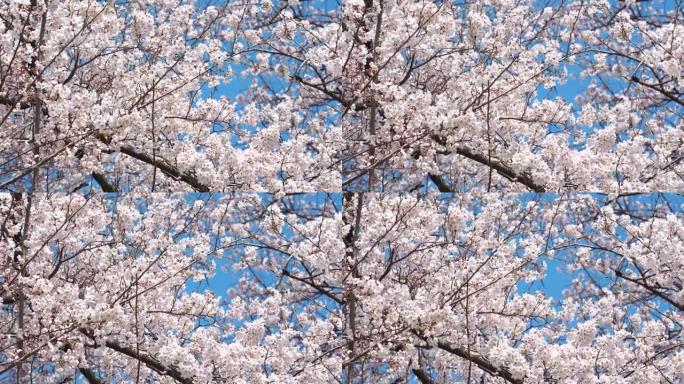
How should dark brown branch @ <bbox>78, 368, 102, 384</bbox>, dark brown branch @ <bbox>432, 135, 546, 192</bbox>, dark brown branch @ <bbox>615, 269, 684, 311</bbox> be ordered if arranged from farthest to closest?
dark brown branch @ <bbox>432, 135, 546, 192</bbox> < dark brown branch @ <bbox>615, 269, 684, 311</bbox> < dark brown branch @ <bbox>78, 368, 102, 384</bbox>

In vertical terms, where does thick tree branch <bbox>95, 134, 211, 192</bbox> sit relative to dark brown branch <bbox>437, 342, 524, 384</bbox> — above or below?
above

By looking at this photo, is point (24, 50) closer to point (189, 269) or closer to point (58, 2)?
point (58, 2)

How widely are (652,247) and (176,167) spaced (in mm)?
3117

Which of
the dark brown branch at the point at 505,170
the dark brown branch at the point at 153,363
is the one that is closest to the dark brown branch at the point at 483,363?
the dark brown branch at the point at 505,170

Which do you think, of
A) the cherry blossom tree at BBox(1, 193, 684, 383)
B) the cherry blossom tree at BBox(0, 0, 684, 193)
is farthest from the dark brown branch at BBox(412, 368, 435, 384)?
the cherry blossom tree at BBox(0, 0, 684, 193)

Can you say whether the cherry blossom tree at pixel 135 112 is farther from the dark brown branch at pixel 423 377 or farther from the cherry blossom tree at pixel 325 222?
the dark brown branch at pixel 423 377

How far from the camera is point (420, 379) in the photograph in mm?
6562

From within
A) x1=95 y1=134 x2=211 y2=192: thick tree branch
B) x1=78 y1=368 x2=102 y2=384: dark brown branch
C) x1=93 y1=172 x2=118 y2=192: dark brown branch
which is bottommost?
x1=78 y1=368 x2=102 y2=384: dark brown branch

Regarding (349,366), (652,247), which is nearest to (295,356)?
Answer: (349,366)

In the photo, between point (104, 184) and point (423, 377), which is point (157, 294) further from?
point (423, 377)

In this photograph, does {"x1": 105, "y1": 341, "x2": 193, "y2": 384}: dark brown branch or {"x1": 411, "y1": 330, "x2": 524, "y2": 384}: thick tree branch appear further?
{"x1": 411, "y1": 330, "x2": 524, "y2": 384}: thick tree branch

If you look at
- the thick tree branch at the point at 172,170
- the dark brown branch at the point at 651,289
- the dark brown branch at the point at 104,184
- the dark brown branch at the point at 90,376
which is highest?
the dark brown branch at the point at 104,184

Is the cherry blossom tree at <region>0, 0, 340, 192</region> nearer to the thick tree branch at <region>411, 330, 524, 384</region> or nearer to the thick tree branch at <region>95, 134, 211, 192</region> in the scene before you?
the thick tree branch at <region>95, 134, 211, 192</region>

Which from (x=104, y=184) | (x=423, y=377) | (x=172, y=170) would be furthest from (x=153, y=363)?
(x=423, y=377)
